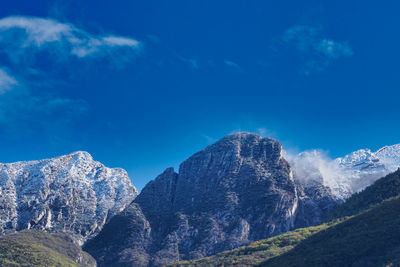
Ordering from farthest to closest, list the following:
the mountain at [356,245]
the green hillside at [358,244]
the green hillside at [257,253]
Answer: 1. the green hillside at [257,253]
2. the mountain at [356,245]
3. the green hillside at [358,244]

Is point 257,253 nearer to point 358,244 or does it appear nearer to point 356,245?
point 356,245

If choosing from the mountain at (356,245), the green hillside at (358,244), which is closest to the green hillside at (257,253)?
the mountain at (356,245)

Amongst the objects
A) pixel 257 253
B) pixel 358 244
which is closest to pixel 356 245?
pixel 358 244

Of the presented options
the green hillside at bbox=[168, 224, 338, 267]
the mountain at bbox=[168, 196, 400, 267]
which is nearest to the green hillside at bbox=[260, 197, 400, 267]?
the mountain at bbox=[168, 196, 400, 267]

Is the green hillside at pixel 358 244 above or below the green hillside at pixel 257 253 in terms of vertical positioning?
below

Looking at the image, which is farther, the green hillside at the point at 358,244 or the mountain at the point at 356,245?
the mountain at the point at 356,245

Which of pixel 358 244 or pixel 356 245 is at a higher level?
pixel 358 244

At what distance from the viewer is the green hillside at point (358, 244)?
109m

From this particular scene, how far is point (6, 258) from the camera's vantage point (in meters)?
196

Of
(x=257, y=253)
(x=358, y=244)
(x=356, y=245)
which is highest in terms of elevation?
(x=257, y=253)

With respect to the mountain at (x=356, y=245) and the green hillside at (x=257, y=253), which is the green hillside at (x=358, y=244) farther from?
the green hillside at (x=257, y=253)

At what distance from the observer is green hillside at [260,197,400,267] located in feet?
359

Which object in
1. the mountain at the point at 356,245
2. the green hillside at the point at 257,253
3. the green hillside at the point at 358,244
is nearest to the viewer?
the green hillside at the point at 358,244

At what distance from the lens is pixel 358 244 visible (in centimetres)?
12088
